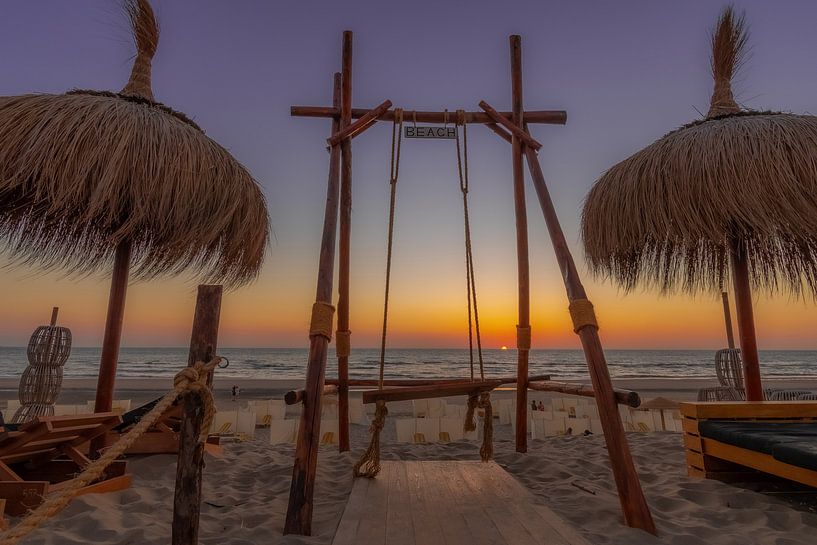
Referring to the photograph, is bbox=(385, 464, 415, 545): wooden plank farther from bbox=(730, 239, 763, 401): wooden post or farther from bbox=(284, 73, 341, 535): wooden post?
bbox=(730, 239, 763, 401): wooden post

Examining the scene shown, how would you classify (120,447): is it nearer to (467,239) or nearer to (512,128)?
(467,239)

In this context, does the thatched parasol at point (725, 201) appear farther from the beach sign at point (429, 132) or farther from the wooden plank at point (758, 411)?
the beach sign at point (429, 132)

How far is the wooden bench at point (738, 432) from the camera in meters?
2.58

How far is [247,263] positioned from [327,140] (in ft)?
4.15

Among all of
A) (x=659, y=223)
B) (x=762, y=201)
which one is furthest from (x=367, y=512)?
(x=762, y=201)

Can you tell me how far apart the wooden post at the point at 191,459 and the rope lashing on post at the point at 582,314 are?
6.37 ft

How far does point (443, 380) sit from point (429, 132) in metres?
2.07

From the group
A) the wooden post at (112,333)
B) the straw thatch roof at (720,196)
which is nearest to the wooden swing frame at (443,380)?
the straw thatch roof at (720,196)

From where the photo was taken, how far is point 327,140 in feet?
10.7

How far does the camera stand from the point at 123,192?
2838mm

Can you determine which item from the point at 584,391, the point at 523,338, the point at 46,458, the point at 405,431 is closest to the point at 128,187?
the point at 46,458

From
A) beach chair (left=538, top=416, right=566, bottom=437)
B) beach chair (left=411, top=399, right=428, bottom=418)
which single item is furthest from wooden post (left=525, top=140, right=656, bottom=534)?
beach chair (left=411, top=399, right=428, bottom=418)

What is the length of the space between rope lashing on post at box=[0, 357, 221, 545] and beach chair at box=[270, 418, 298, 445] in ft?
11.5

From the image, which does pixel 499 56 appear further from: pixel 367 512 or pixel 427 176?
pixel 367 512
